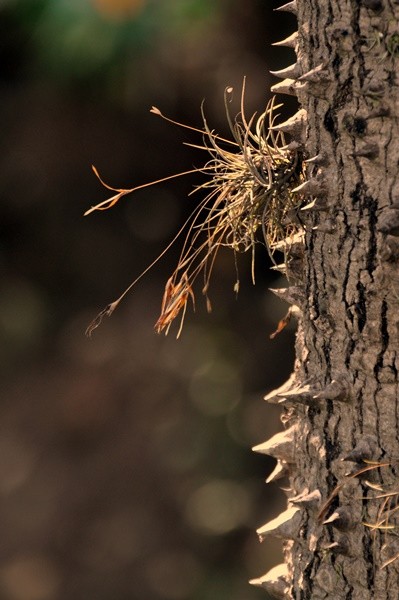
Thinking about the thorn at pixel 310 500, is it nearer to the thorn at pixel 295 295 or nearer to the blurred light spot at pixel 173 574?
the thorn at pixel 295 295

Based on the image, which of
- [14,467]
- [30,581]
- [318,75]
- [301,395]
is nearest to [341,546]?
[301,395]

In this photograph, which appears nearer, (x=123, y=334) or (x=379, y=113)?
(x=379, y=113)

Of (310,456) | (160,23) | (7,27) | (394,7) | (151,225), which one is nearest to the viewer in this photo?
(394,7)

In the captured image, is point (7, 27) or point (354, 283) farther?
point (7, 27)

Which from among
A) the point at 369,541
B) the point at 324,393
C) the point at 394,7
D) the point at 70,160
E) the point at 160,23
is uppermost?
the point at 160,23

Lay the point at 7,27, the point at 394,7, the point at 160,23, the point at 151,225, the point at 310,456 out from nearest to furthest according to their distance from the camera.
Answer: the point at 394,7 < the point at 310,456 < the point at 160,23 < the point at 7,27 < the point at 151,225

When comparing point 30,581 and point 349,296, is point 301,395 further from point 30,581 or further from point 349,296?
point 30,581

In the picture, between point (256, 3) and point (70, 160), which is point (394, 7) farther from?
point (70, 160)

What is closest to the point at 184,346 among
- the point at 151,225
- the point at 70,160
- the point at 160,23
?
the point at 151,225
